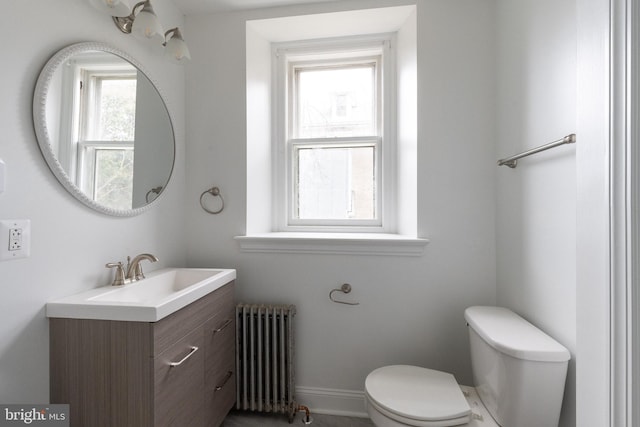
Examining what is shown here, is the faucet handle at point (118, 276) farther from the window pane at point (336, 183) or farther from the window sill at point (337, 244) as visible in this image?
the window pane at point (336, 183)

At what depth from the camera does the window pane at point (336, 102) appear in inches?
83.0

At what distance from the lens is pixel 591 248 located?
2.29 feet

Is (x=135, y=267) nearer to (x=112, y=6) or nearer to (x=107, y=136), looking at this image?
(x=107, y=136)

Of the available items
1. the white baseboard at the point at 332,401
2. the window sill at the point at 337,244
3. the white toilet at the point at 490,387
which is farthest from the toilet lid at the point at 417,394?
the window sill at the point at 337,244

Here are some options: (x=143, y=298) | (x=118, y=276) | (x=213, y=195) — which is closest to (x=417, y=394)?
(x=143, y=298)

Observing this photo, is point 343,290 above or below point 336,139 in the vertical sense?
below

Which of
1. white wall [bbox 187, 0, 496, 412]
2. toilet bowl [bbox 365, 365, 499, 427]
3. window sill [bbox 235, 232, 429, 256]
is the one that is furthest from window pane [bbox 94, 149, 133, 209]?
toilet bowl [bbox 365, 365, 499, 427]

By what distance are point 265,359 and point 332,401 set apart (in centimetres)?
45

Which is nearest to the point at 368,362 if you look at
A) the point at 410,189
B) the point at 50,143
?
the point at 410,189

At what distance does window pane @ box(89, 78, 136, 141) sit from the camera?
4.26 feet

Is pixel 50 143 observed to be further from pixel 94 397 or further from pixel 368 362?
pixel 368 362

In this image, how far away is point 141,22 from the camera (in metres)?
1.34

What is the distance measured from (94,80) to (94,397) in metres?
1.19

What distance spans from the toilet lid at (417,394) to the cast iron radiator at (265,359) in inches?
21.0
